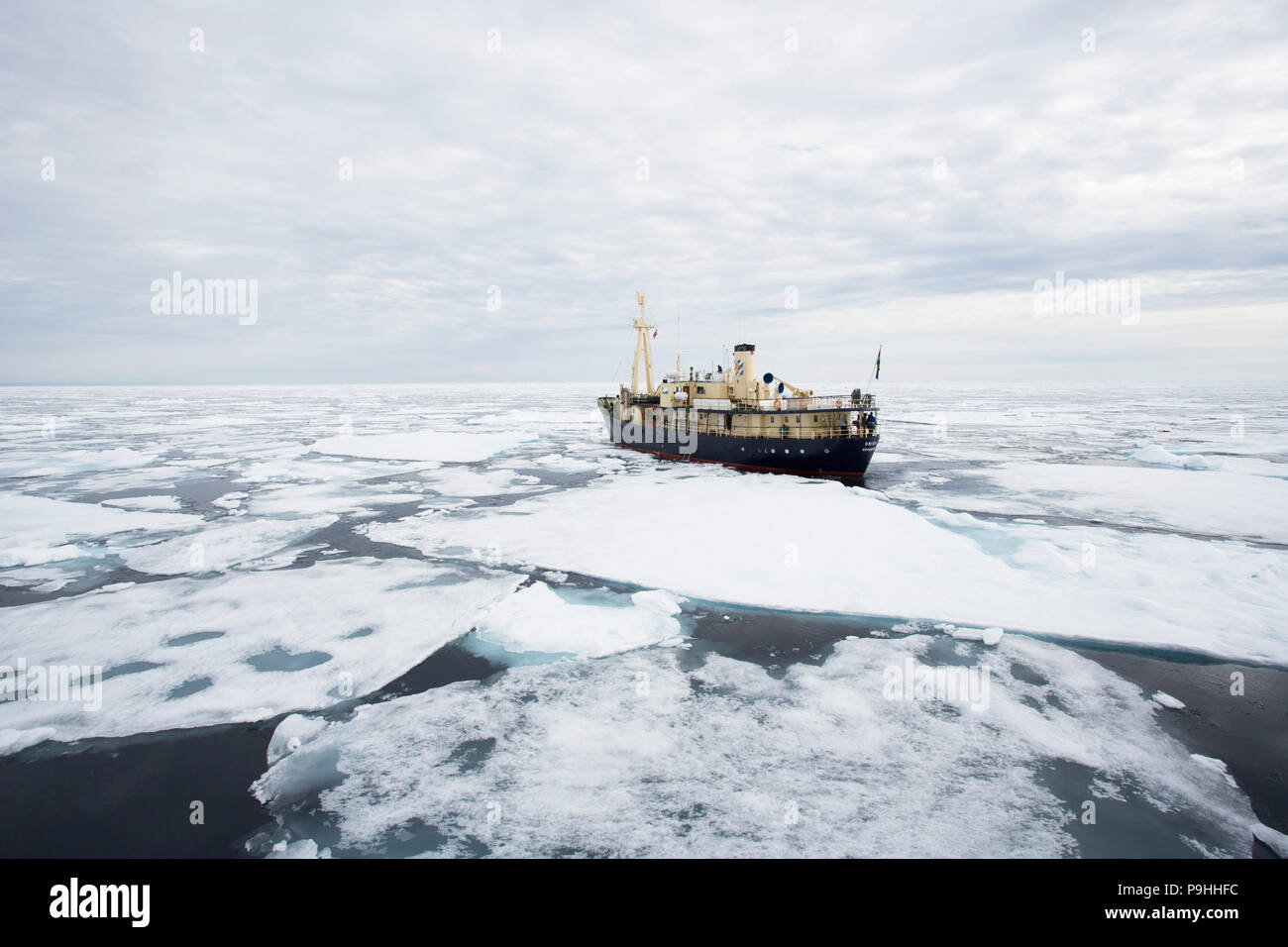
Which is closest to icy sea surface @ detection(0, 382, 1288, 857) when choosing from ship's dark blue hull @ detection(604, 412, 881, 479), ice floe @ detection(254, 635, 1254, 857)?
ice floe @ detection(254, 635, 1254, 857)

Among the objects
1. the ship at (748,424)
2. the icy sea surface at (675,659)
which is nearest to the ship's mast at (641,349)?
the ship at (748,424)

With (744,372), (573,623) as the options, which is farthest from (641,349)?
Result: (573,623)

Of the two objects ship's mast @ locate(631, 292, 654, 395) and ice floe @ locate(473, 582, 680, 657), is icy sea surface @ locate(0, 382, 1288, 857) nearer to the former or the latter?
ice floe @ locate(473, 582, 680, 657)

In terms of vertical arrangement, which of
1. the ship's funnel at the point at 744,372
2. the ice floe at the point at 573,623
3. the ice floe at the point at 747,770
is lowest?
the ice floe at the point at 747,770

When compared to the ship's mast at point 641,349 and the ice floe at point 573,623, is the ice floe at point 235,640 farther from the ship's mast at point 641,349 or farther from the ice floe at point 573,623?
the ship's mast at point 641,349

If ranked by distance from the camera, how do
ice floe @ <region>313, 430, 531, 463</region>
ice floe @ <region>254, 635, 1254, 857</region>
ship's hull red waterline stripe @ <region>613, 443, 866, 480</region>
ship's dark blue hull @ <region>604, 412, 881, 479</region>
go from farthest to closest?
ice floe @ <region>313, 430, 531, 463</region>
ship's hull red waterline stripe @ <region>613, 443, 866, 480</region>
ship's dark blue hull @ <region>604, 412, 881, 479</region>
ice floe @ <region>254, 635, 1254, 857</region>

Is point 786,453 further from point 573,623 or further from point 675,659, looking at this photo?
point 675,659
